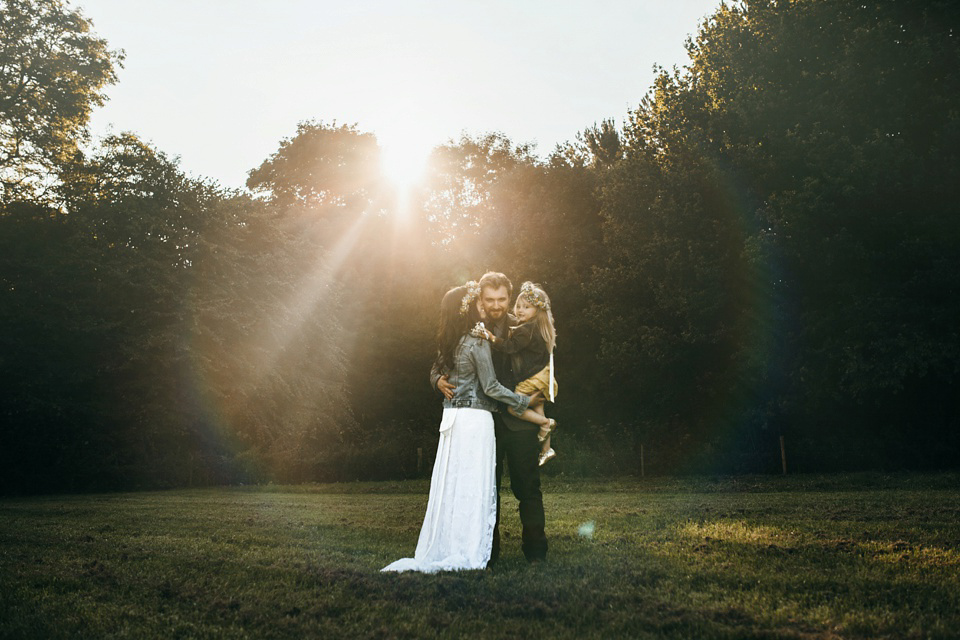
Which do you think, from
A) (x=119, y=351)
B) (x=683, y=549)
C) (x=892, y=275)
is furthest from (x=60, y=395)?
(x=892, y=275)

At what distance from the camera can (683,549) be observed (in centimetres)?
766

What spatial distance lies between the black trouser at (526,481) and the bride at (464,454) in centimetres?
16

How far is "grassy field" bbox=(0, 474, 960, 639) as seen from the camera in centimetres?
464

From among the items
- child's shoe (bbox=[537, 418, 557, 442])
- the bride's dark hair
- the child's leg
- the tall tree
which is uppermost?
the tall tree

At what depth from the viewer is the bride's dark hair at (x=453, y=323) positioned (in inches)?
280

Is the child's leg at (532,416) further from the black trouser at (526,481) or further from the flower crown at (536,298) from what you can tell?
the flower crown at (536,298)

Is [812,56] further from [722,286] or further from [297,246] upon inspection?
[297,246]

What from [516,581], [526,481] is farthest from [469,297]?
[516,581]

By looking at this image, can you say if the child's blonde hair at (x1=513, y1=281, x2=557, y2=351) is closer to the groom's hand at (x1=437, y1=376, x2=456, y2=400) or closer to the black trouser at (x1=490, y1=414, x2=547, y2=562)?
the black trouser at (x1=490, y1=414, x2=547, y2=562)

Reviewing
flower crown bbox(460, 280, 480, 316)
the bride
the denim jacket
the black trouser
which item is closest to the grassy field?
the black trouser

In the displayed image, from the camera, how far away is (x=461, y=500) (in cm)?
686

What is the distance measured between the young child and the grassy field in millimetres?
1510

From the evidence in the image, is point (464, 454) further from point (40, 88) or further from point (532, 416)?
point (40, 88)

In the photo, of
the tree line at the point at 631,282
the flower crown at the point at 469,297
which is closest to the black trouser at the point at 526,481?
the flower crown at the point at 469,297
